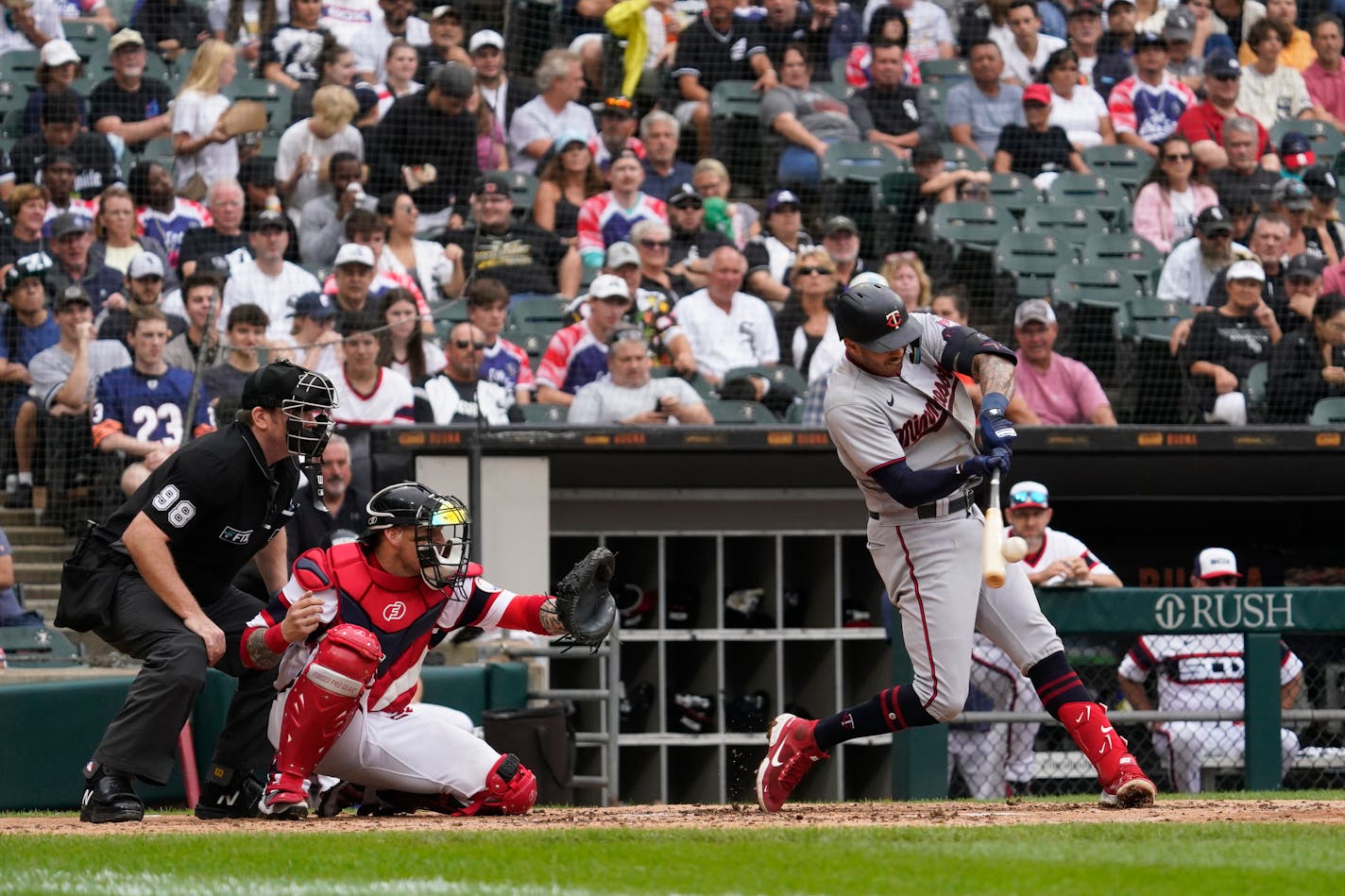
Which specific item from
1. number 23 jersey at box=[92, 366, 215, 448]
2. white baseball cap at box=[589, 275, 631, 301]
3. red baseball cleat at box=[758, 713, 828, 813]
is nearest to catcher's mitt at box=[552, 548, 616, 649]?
red baseball cleat at box=[758, 713, 828, 813]

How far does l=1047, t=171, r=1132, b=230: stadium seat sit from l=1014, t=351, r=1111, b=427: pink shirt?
92.8 inches

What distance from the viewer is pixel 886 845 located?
4.55m

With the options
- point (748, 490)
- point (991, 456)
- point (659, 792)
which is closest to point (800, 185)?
point (748, 490)

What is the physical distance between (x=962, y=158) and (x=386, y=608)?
755 cm

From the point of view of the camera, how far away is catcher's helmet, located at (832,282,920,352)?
5289mm

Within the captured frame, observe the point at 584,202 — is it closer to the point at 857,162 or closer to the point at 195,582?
the point at 857,162

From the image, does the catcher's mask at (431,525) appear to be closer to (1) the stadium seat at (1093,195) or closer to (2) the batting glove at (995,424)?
(2) the batting glove at (995,424)

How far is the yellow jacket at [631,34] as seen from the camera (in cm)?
1234

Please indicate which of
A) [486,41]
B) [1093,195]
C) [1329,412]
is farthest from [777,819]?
[1093,195]

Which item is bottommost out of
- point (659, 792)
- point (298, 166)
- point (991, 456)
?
point (659, 792)

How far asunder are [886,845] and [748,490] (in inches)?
217

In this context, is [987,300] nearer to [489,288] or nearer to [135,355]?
[489,288]

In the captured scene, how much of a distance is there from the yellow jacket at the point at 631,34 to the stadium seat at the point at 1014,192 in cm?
235

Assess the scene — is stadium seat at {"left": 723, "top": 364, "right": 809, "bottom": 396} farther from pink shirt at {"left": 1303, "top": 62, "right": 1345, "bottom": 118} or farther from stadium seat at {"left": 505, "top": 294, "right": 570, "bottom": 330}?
pink shirt at {"left": 1303, "top": 62, "right": 1345, "bottom": 118}
